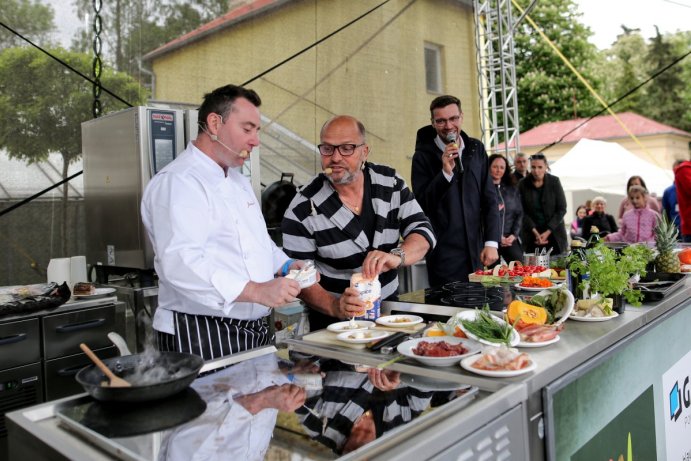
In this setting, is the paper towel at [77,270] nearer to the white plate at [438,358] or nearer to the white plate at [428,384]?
the white plate at [438,358]

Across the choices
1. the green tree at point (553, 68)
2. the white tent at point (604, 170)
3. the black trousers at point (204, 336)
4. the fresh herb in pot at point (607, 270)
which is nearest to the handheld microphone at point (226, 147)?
the black trousers at point (204, 336)

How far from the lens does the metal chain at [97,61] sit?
14.2ft

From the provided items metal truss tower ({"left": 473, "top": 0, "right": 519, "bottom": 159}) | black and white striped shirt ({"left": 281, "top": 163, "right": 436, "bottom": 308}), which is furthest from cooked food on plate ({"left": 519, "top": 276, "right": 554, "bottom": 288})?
metal truss tower ({"left": 473, "top": 0, "right": 519, "bottom": 159})

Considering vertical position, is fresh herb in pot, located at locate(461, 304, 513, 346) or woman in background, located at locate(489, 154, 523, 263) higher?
woman in background, located at locate(489, 154, 523, 263)

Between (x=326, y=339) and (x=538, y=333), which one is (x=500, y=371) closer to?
(x=538, y=333)

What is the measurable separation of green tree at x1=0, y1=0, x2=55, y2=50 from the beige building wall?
814mm

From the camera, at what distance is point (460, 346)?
5.62ft

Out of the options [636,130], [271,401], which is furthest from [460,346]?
[636,130]

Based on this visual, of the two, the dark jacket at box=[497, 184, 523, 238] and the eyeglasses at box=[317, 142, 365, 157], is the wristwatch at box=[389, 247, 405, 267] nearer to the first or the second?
the eyeglasses at box=[317, 142, 365, 157]

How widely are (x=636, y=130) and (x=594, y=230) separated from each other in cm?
2138

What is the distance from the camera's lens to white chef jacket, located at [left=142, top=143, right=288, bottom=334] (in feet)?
6.23

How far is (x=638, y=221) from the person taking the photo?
283 inches

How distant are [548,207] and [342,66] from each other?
3237mm

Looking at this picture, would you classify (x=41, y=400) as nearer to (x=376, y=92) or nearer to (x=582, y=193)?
(x=376, y=92)
